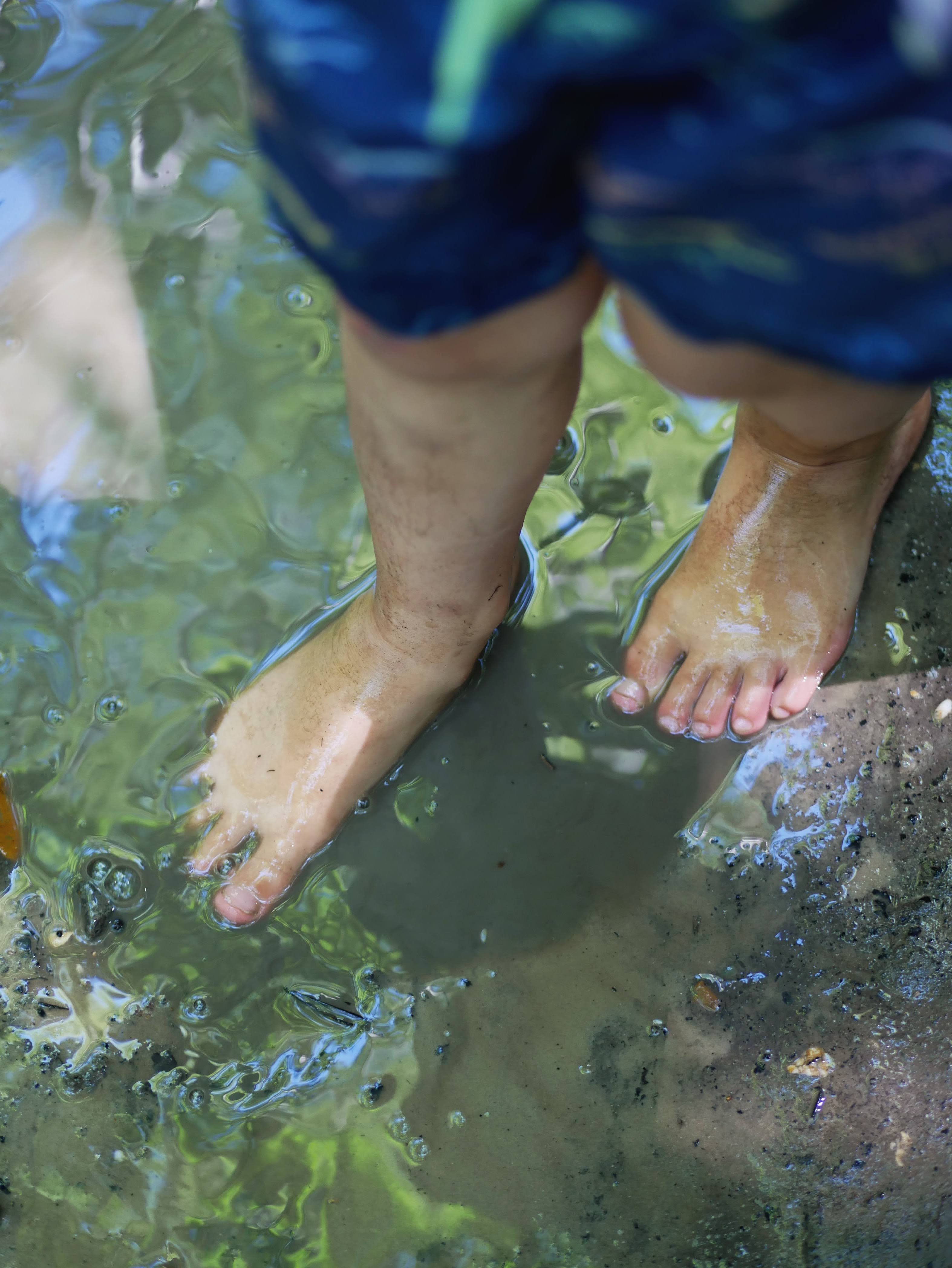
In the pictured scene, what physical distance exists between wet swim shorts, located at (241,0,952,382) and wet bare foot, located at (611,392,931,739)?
2.62ft

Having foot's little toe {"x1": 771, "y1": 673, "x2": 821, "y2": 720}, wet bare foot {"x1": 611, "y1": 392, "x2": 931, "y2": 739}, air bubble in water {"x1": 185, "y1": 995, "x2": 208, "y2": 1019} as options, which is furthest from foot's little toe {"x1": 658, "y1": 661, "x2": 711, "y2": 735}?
air bubble in water {"x1": 185, "y1": 995, "x2": 208, "y2": 1019}

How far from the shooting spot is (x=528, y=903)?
4.72 ft

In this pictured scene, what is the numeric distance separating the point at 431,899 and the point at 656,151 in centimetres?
111

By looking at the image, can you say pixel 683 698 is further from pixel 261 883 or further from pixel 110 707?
pixel 110 707

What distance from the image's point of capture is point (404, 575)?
125 cm

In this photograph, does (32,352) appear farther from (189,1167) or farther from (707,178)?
(707,178)

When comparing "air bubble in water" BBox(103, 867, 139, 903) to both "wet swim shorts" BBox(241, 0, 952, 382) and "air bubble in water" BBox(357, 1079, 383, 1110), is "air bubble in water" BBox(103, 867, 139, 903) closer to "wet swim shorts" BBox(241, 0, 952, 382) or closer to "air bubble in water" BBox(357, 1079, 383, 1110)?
"air bubble in water" BBox(357, 1079, 383, 1110)

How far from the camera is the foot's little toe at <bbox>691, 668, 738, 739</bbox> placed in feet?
4.92

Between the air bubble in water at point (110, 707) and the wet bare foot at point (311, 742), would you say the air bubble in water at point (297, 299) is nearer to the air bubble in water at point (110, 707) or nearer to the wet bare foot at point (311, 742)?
the wet bare foot at point (311, 742)

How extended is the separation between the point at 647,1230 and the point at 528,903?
457mm

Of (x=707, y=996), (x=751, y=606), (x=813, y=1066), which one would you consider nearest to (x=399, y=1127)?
(x=707, y=996)

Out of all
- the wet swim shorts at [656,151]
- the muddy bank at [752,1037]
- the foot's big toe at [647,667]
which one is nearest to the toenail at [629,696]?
the foot's big toe at [647,667]

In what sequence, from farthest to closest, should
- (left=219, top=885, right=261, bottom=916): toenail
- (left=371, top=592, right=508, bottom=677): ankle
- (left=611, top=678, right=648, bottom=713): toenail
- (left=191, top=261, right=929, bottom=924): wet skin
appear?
(left=611, top=678, right=648, bottom=713): toenail → (left=219, top=885, right=261, bottom=916): toenail → (left=371, top=592, right=508, bottom=677): ankle → (left=191, top=261, right=929, bottom=924): wet skin

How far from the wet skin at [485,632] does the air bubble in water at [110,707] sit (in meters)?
0.16
